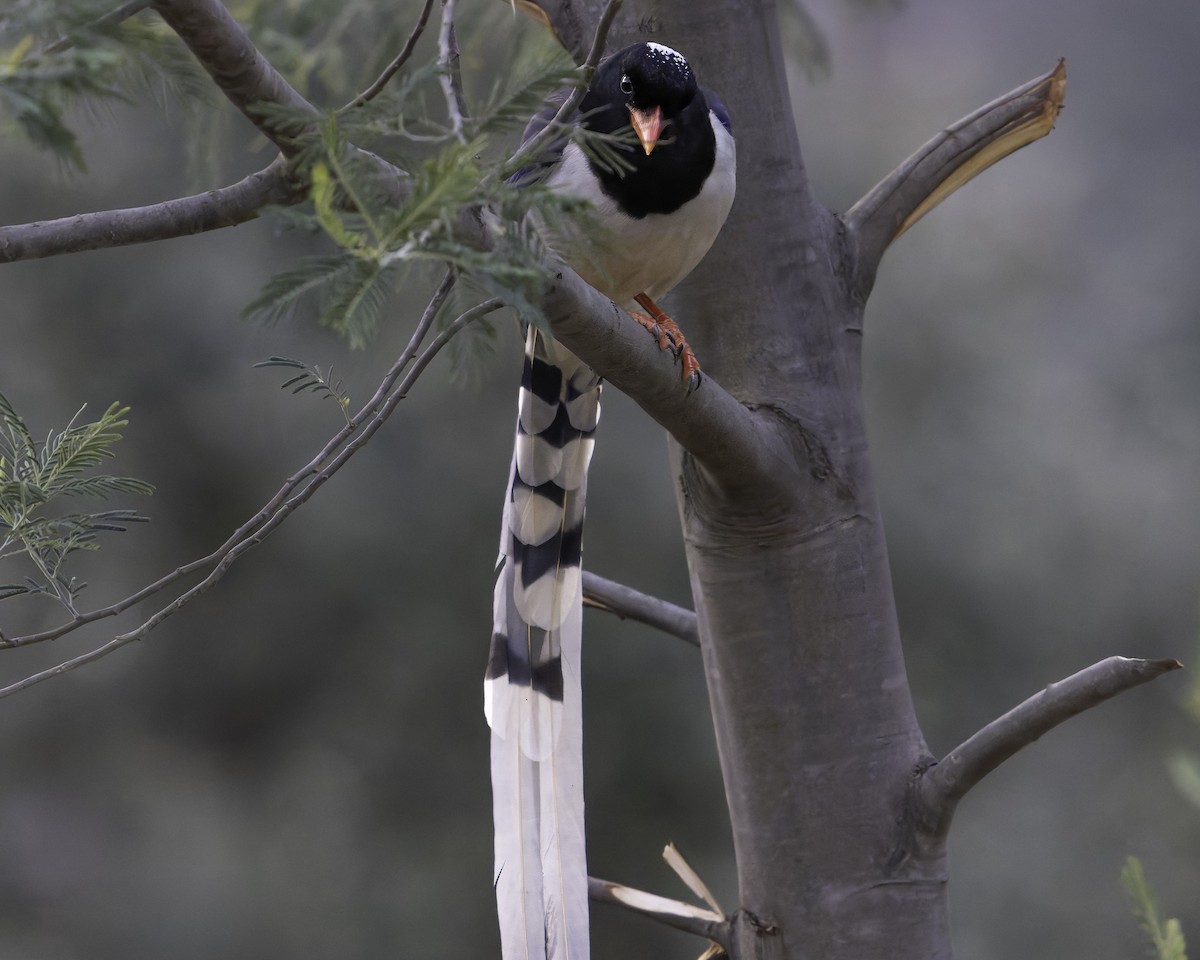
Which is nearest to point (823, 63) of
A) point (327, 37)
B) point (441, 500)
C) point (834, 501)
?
point (327, 37)

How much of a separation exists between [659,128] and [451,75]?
638mm

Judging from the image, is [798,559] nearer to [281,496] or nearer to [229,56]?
[281,496]

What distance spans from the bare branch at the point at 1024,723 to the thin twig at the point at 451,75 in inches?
32.9

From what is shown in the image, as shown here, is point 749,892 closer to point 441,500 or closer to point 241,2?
point 241,2

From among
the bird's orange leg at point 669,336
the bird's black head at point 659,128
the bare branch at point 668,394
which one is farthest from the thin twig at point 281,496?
the bird's black head at point 659,128

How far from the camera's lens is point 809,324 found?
166cm

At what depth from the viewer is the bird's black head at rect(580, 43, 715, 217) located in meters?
→ 1.54

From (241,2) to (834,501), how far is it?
46.8 inches

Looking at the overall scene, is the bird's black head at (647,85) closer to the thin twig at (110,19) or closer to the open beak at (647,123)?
the open beak at (647,123)

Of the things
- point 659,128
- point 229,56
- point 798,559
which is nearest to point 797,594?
point 798,559

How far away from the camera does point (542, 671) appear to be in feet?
5.56

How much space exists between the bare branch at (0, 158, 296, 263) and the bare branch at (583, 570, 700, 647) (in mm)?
992

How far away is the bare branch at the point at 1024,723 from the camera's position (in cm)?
128

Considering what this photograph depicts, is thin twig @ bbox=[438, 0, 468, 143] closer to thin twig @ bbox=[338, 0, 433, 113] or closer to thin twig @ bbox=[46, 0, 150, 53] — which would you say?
thin twig @ bbox=[338, 0, 433, 113]
